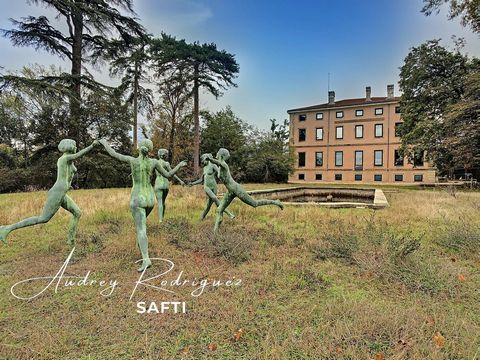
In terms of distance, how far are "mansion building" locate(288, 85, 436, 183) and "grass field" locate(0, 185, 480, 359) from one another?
91.4 ft

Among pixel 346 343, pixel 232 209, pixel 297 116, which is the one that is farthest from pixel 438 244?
pixel 297 116

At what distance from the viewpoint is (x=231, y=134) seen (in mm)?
29656

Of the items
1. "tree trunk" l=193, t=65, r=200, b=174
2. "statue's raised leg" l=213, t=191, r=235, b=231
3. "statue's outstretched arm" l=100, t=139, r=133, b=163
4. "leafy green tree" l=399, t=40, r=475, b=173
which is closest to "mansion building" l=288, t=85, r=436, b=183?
"leafy green tree" l=399, t=40, r=475, b=173

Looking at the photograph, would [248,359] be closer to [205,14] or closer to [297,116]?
[205,14]

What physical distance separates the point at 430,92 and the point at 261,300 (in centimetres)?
2462

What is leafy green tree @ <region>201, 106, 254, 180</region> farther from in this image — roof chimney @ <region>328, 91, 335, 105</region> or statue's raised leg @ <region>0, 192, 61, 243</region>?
statue's raised leg @ <region>0, 192, 61, 243</region>

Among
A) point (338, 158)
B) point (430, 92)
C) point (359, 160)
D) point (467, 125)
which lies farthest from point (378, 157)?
point (467, 125)

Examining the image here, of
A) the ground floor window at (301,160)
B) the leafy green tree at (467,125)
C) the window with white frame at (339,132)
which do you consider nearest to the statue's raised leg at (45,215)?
the leafy green tree at (467,125)

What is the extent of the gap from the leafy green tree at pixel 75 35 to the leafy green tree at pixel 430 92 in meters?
20.7

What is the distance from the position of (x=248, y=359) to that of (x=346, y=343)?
0.81 m

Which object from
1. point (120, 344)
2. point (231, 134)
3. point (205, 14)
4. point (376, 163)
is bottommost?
point (120, 344)

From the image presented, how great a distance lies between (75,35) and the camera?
1916cm

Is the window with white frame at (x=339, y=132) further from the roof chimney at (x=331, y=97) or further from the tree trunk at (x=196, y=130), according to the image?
the tree trunk at (x=196, y=130)

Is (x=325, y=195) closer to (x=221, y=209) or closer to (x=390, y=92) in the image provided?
(x=221, y=209)
